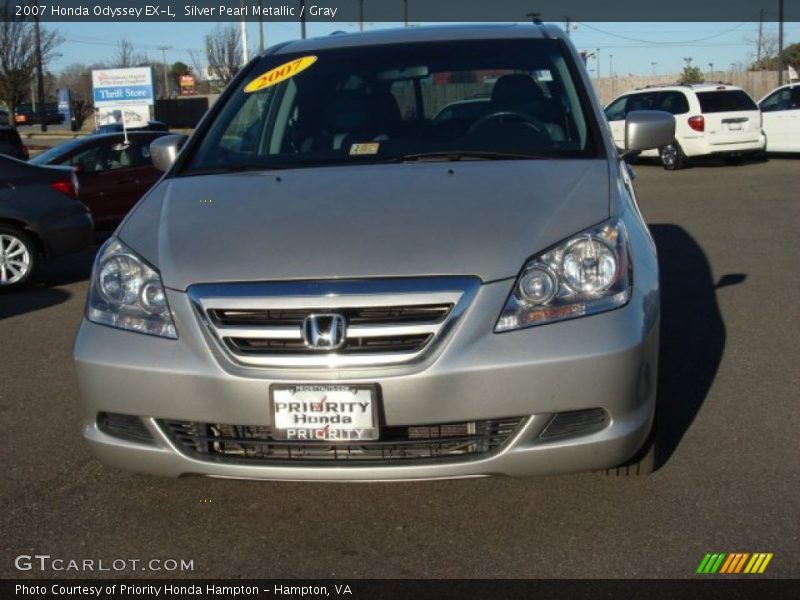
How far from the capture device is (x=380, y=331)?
321 centimetres

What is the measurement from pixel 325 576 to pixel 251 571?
250 millimetres

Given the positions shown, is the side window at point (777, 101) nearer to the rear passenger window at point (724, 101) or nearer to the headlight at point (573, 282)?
the rear passenger window at point (724, 101)

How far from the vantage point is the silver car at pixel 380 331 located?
321 cm

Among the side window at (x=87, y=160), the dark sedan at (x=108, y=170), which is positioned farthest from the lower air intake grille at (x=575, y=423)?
the side window at (x=87, y=160)

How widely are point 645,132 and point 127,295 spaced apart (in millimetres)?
2538

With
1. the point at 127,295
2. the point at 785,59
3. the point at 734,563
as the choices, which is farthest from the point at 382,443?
the point at 785,59

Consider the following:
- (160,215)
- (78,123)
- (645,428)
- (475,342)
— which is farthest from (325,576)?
(78,123)

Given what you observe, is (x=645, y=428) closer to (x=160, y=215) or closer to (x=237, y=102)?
(x=160, y=215)

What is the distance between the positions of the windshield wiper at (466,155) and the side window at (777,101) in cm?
1813

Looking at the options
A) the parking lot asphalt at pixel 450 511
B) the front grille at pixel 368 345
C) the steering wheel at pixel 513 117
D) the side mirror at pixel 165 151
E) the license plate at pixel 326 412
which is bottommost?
the parking lot asphalt at pixel 450 511

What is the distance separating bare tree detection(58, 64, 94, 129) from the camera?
5978 centimetres

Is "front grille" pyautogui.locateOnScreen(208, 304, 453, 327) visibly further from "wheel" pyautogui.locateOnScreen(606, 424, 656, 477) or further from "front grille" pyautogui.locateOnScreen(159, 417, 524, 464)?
"wheel" pyautogui.locateOnScreen(606, 424, 656, 477)

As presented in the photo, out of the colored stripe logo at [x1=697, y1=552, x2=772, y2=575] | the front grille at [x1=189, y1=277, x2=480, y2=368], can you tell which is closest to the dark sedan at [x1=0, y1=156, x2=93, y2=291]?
→ the front grille at [x1=189, y1=277, x2=480, y2=368]

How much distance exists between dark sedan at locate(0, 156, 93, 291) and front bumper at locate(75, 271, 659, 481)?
6.43 m
